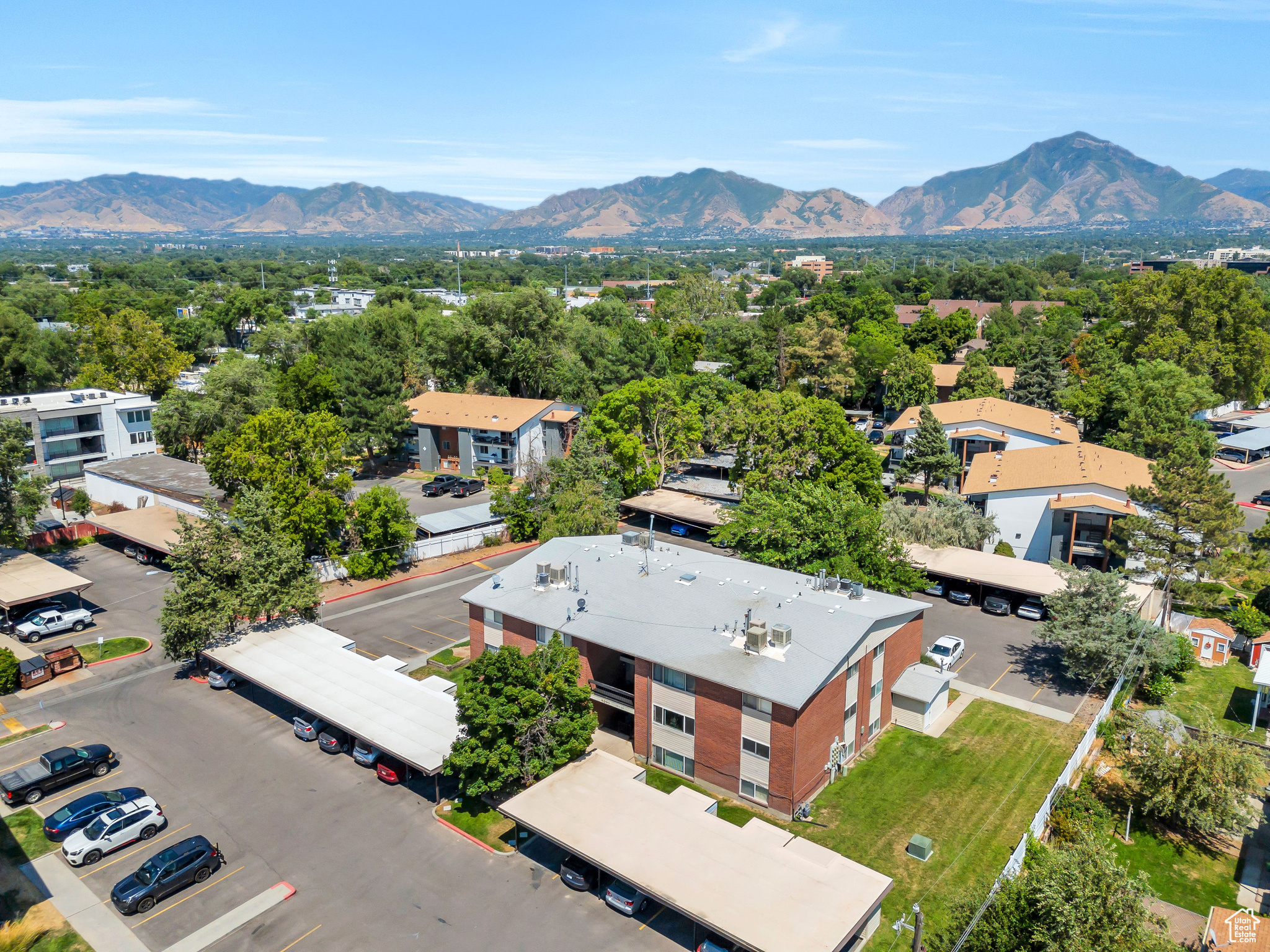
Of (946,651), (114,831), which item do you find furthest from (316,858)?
(946,651)

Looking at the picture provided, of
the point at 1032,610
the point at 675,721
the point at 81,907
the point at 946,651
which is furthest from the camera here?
the point at 1032,610

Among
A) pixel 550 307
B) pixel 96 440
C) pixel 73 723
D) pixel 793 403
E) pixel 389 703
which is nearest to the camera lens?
pixel 389 703

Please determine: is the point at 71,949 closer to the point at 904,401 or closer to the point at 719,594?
the point at 719,594

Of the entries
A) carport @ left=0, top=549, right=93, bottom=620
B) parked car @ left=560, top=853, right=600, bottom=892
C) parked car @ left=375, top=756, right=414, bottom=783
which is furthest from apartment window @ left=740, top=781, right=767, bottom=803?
carport @ left=0, top=549, right=93, bottom=620

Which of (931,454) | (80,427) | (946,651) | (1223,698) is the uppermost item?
(80,427)

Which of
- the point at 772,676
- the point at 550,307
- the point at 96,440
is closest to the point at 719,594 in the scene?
the point at 772,676

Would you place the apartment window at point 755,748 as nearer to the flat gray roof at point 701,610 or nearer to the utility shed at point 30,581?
the flat gray roof at point 701,610

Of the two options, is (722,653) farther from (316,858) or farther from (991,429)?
(991,429)
